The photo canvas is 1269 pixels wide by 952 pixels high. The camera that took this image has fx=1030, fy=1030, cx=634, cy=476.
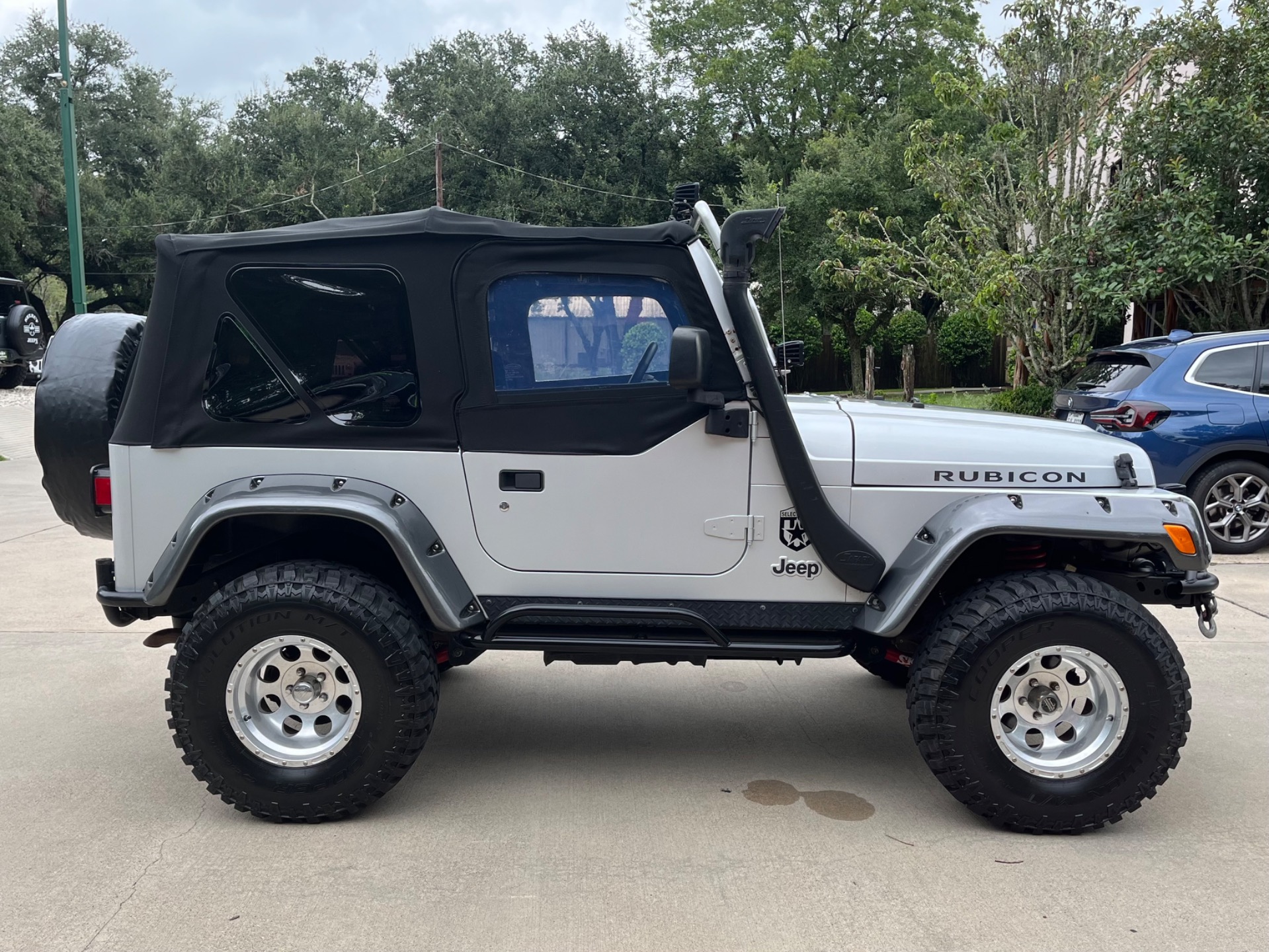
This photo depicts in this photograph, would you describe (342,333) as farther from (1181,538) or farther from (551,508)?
(1181,538)

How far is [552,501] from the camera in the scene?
12.3 feet

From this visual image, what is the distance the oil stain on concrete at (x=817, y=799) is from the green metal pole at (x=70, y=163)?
42.8 feet

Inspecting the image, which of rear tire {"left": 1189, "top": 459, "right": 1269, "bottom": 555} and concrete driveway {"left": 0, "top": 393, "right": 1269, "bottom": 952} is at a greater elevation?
rear tire {"left": 1189, "top": 459, "right": 1269, "bottom": 555}

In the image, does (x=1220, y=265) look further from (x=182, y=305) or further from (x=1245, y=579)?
(x=182, y=305)

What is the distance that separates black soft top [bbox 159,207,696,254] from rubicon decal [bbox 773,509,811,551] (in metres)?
Result: 1.04

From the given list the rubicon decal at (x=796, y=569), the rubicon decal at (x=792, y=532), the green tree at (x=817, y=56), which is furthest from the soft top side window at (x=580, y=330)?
the green tree at (x=817, y=56)

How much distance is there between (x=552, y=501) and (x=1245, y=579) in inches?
230

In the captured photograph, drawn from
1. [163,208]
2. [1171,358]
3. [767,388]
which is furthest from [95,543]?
[163,208]

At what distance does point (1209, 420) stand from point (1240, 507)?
754 millimetres

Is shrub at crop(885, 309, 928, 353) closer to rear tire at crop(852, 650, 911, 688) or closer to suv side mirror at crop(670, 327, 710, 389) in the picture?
rear tire at crop(852, 650, 911, 688)

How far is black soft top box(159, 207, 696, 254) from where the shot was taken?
364 cm

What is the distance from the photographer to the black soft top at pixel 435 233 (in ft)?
11.9

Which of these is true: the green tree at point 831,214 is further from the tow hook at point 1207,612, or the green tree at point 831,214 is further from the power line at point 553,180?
the tow hook at point 1207,612

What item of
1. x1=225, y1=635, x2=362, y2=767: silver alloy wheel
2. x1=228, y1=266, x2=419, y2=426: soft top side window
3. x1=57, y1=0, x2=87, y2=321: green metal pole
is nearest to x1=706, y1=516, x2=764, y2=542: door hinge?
x1=228, y1=266, x2=419, y2=426: soft top side window
